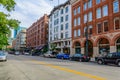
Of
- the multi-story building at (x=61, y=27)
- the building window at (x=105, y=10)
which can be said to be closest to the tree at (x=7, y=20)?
the building window at (x=105, y=10)

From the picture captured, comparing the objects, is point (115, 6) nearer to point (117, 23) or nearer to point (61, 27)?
point (117, 23)

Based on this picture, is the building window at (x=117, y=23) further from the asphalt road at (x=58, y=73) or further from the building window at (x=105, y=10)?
the asphalt road at (x=58, y=73)

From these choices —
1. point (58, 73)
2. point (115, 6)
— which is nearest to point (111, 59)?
point (58, 73)

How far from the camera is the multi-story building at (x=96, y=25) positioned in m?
36.8

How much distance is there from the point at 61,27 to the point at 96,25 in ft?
72.6

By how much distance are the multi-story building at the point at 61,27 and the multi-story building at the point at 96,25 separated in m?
4.64

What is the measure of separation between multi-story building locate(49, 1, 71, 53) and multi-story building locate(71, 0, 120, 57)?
464cm

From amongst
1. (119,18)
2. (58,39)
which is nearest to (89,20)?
(119,18)

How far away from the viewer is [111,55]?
2522cm

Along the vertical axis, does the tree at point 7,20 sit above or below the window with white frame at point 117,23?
below

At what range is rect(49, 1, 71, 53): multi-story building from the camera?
189 ft

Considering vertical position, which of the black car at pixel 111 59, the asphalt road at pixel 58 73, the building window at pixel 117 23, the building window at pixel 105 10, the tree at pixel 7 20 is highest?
the building window at pixel 105 10

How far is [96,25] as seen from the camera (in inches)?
1665

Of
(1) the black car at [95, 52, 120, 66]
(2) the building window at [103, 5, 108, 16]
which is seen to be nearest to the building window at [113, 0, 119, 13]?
(2) the building window at [103, 5, 108, 16]
